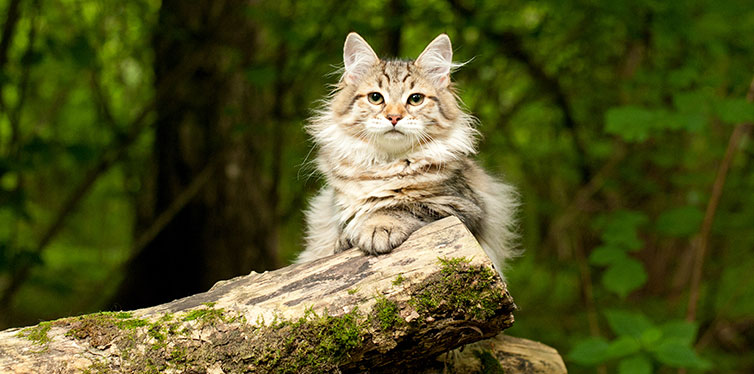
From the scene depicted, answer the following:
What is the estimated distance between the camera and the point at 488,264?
7.30 ft

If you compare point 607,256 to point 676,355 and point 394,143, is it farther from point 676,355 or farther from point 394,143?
point 394,143

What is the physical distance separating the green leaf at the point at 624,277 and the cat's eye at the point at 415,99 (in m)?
1.77

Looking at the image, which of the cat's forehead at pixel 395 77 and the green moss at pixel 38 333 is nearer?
the green moss at pixel 38 333

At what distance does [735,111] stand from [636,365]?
154 cm

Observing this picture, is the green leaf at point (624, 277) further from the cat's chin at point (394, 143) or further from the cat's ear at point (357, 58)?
the cat's ear at point (357, 58)

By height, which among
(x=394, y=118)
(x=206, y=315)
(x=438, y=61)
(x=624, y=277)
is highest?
(x=438, y=61)

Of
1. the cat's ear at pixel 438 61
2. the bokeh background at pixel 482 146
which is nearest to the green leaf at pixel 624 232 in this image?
the bokeh background at pixel 482 146

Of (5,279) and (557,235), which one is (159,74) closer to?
(5,279)

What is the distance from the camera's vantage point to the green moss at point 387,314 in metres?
2.17

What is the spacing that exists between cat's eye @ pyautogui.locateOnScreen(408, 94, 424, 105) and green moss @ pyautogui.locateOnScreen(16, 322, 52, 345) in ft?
6.03


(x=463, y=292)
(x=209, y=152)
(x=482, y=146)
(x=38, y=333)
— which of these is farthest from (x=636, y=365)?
(x=209, y=152)

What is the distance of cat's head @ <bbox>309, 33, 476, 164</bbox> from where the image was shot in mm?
2969

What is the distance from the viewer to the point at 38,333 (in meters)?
2.02

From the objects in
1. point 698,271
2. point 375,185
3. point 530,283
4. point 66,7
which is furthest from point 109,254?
point 698,271
